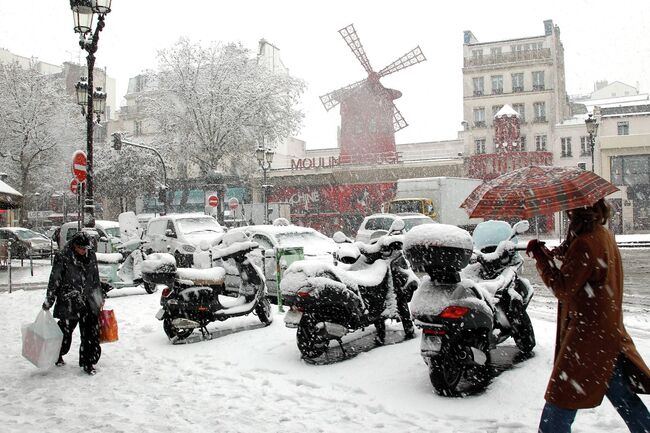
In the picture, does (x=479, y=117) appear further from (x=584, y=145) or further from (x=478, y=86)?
(x=584, y=145)

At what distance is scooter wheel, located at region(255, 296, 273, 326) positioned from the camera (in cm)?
893

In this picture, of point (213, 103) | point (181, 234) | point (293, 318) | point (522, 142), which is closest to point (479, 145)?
point (522, 142)

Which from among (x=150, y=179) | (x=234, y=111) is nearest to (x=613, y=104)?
(x=234, y=111)

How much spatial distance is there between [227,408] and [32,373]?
275 centimetres

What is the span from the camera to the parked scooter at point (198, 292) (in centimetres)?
791

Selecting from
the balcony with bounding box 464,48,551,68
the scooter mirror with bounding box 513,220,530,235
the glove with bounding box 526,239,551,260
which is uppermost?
the balcony with bounding box 464,48,551,68

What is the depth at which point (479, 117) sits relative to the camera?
45.3m

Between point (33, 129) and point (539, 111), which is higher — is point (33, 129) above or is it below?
below

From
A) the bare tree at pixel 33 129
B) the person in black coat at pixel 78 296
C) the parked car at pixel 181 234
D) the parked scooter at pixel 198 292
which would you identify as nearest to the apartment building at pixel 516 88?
the bare tree at pixel 33 129

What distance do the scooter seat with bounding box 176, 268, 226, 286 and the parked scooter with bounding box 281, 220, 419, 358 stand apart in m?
1.60

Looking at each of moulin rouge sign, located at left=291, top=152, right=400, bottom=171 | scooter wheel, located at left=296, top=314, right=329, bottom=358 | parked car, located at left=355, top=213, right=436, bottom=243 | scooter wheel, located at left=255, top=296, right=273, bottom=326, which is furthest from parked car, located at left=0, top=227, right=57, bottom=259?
scooter wheel, located at left=296, top=314, right=329, bottom=358

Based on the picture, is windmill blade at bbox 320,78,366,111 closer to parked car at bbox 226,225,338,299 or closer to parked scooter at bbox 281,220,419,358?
parked car at bbox 226,225,338,299

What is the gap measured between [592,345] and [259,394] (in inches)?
131

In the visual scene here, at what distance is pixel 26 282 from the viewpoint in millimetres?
17422
